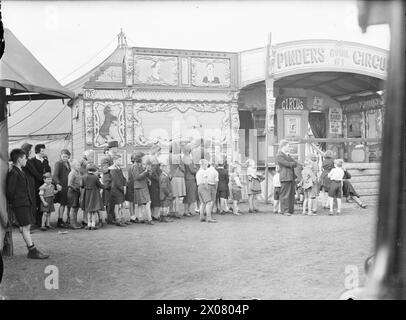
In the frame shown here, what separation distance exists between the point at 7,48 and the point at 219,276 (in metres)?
2.30

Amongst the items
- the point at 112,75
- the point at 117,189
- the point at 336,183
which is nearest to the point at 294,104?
the point at 336,183

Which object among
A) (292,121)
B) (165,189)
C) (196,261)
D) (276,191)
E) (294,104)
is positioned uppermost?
(294,104)

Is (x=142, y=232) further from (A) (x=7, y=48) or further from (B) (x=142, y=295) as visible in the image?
(A) (x=7, y=48)

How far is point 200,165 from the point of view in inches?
241

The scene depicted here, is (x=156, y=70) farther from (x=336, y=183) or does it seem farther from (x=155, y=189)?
(x=336, y=183)

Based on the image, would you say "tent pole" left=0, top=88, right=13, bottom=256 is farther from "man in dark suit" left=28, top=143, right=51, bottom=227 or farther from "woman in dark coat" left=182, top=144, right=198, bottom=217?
"woman in dark coat" left=182, top=144, right=198, bottom=217

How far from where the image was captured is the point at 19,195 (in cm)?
372

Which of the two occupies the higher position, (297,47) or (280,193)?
(297,47)

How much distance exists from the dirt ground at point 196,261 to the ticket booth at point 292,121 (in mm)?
1883

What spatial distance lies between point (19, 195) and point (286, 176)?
3.94m

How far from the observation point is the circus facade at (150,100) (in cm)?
386

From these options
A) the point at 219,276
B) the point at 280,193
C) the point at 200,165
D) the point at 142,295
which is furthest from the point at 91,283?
the point at 280,193

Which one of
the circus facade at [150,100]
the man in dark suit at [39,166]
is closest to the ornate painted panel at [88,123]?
the circus facade at [150,100]

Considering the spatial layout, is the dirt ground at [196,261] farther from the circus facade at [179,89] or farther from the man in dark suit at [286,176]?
the circus facade at [179,89]
